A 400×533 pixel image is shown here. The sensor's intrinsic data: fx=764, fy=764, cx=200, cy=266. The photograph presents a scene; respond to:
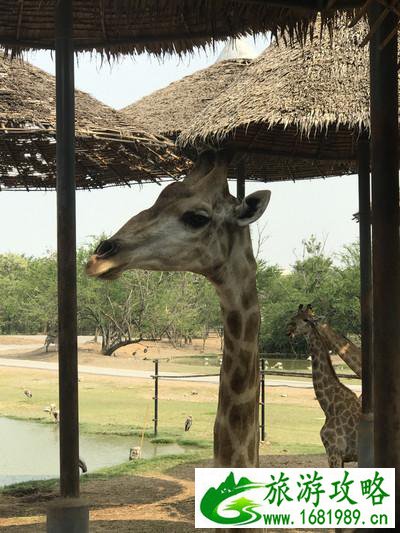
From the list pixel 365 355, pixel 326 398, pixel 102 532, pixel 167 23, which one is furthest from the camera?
pixel 365 355

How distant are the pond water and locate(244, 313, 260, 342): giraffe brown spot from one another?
7.20m

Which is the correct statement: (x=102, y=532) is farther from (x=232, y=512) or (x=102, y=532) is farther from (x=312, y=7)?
(x=312, y=7)

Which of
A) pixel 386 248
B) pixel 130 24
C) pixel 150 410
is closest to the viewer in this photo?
pixel 386 248

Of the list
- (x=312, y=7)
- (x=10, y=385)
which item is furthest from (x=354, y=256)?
(x=312, y=7)

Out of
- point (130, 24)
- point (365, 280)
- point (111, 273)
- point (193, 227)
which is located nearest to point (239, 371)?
point (193, 227)

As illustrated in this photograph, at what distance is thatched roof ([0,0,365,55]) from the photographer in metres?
5.12

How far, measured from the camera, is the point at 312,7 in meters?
3.44

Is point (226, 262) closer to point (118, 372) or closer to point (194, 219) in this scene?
point (194, 219)

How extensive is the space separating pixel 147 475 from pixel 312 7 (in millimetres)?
7252

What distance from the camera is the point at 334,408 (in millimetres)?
7230

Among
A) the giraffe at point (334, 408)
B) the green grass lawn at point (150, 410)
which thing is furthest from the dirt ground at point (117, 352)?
the giraffe at point (334, 408)

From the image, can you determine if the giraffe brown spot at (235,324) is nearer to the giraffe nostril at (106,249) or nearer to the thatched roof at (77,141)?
the giraffe nostril at (106,249)

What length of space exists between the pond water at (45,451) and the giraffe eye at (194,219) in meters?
7.46

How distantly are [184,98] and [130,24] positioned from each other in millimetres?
4944
